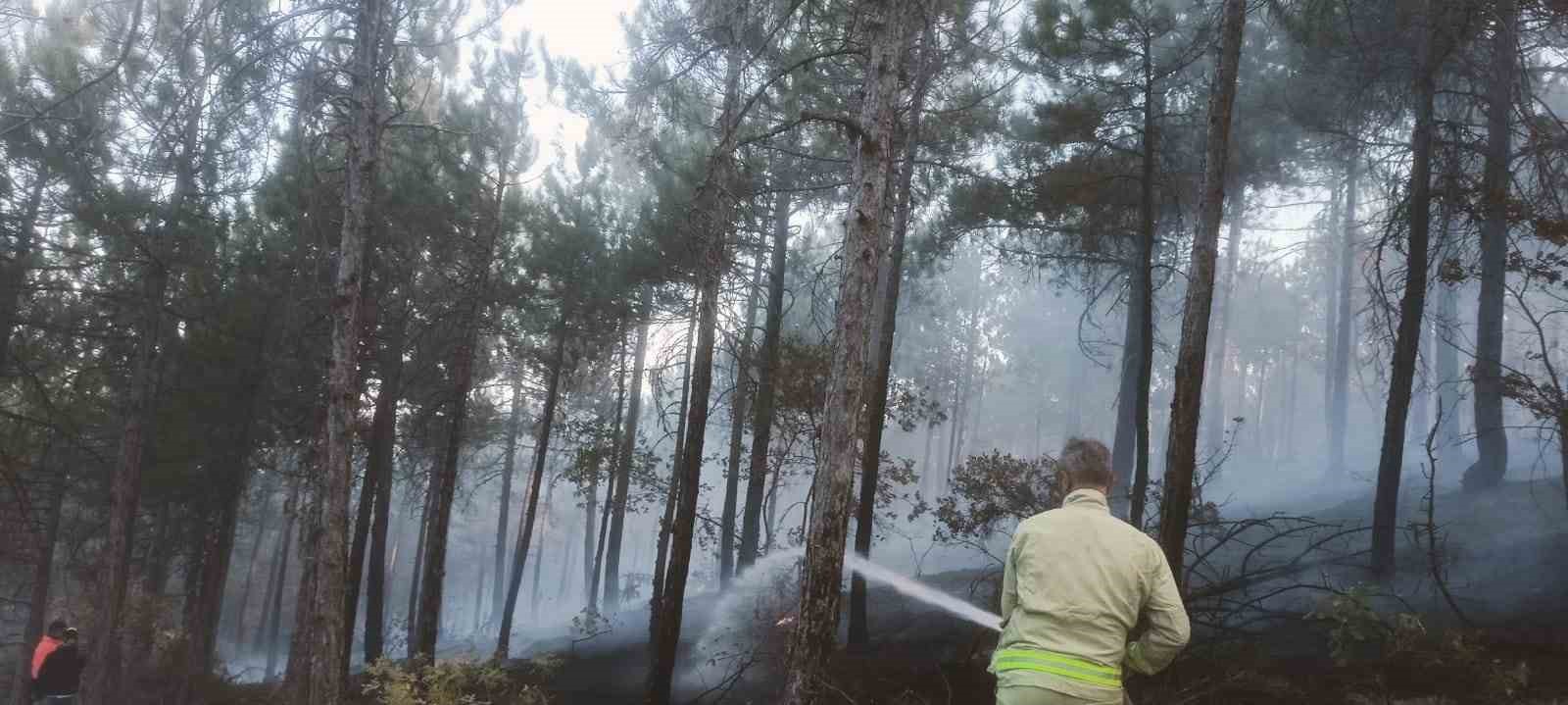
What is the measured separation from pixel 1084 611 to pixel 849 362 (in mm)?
4297

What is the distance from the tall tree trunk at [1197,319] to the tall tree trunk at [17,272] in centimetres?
1363

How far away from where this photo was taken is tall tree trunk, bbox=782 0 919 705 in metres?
7.02

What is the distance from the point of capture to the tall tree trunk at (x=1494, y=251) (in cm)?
1091

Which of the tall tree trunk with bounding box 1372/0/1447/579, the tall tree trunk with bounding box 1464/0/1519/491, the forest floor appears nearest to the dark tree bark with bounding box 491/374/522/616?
the forest floor

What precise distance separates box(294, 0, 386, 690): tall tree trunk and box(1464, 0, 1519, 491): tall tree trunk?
11.6 meters

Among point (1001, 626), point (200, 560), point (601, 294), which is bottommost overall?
point (200, 560)

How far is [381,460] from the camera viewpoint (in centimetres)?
1691

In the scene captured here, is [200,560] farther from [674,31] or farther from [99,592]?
[674,31]

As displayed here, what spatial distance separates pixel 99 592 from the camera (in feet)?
48.8

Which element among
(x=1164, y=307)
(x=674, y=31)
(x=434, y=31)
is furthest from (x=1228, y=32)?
(x=1164, y=307)

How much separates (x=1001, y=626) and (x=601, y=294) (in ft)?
58.2

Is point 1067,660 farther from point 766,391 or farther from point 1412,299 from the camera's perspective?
point 766,391

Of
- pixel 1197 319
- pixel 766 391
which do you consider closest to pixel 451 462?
pixel 766 391

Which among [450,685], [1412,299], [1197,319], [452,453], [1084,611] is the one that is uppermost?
[1412,299]
